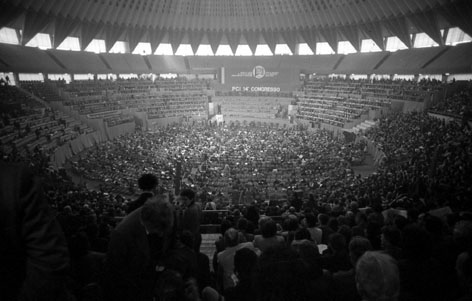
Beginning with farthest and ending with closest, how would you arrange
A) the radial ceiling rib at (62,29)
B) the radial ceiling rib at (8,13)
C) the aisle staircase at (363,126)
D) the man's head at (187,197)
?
the radial ceiling rib at (62,29), the aisle staircase at (363,126), the radial ceiling rib at (8,13), the man's head at (187,197)

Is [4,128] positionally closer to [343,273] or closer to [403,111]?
[343,273]

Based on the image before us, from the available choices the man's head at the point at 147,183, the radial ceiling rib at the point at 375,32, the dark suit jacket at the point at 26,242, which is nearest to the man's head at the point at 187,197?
the man's head at the point at 147,183

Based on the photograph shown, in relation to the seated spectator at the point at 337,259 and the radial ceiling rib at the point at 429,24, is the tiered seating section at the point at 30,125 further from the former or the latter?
the radial ceiling rib at the point at 429,24

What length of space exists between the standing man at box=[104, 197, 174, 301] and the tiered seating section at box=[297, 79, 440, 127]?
113 ft

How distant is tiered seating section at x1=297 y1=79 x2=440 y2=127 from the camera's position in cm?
3553

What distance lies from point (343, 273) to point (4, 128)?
25651 mm

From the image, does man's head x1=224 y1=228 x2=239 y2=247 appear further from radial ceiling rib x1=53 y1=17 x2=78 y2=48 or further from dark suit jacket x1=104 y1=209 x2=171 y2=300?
radial ceiling rib x1=53 y1=17 x2=78 y2=48

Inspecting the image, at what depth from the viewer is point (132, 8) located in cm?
4656

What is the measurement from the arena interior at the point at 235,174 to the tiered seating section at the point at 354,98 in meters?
0.27

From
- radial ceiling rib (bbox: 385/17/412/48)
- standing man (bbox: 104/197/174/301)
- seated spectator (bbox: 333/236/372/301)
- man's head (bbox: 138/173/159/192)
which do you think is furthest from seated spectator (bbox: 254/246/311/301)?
radial ceiling rib (bbox: 385/17/412/48)

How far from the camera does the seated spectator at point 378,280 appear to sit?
2318 millimetres

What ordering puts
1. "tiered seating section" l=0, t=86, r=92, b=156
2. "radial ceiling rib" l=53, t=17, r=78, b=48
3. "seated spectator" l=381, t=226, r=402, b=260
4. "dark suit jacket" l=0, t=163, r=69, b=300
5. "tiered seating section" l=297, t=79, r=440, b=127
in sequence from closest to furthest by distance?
"dark suit jacket" l=0, t=163, r=69, b=300 < "seated spectator" l=381, t=226, r=402, b=260 < "tiered seating section" l=0, t=86, r=92, b=156 < "tiered seating section" l=297, t=79, r=440, b=127 < "radial ceiling rib" l=53, t=17, r=78, b=48

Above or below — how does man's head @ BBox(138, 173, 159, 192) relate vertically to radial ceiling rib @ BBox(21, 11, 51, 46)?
below

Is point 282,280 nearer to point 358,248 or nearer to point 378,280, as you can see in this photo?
point 378,280
